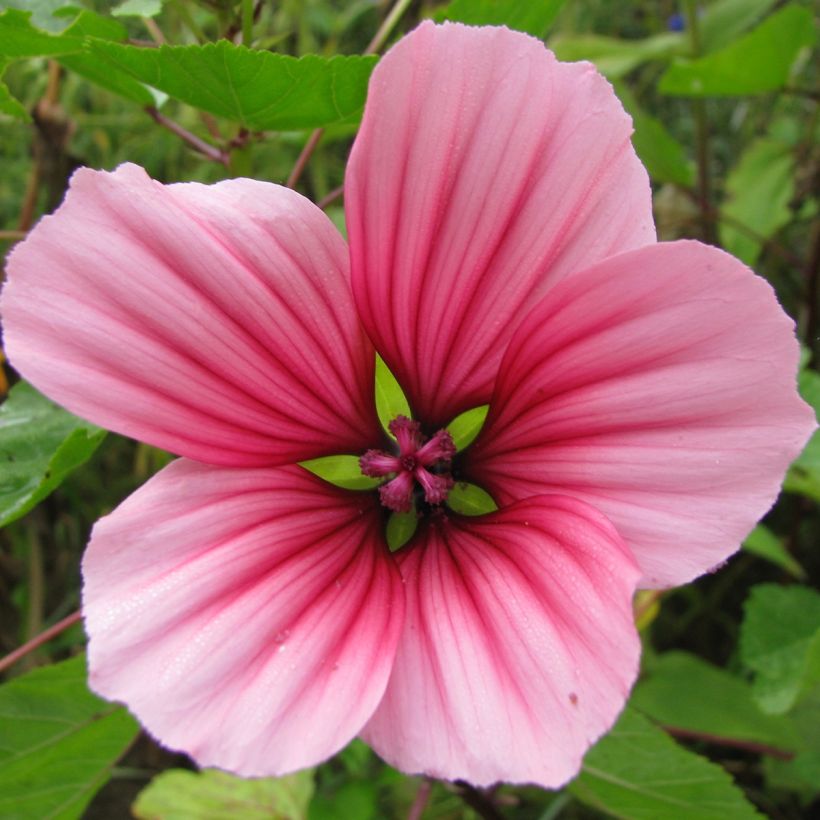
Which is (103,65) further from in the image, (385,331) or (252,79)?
(385,331)

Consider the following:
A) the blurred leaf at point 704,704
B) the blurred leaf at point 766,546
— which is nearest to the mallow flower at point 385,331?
the blurred leaf at point 766,546

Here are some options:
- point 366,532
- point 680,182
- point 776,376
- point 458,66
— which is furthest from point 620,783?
point 680,182

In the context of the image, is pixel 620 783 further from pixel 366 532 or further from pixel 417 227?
pixel 417 227

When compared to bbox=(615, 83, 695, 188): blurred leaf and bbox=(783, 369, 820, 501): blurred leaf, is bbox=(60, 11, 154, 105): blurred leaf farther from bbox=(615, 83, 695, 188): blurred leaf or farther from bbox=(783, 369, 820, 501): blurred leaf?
bbox=(615, 83, 695, 188): blurred leaf

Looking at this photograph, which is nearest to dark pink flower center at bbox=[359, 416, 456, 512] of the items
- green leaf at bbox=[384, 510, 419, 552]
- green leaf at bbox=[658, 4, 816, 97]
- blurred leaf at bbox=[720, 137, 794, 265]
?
green leaf at bbox=[384, 510, 419, 552]

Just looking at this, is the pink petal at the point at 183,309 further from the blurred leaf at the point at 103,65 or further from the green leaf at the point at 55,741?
the green leaf at the point at 55,741

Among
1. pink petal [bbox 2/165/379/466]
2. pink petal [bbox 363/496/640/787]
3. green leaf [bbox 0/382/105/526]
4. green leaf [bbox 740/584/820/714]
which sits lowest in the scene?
green leaf [bbox 740/584/820/714]
